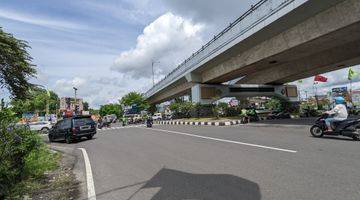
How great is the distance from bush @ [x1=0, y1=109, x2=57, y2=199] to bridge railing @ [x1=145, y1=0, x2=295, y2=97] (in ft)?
51.3

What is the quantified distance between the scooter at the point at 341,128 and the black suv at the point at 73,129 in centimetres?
1382

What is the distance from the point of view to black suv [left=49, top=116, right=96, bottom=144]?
817 inches

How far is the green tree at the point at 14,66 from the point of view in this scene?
18.8 m

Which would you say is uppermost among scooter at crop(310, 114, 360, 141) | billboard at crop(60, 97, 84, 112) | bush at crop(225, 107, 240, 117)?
billboard at crop(60, 97, 84, 112)

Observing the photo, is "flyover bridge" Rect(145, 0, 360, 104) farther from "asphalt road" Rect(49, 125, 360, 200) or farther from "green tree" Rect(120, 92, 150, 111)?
"green tree" Rect(120, 92, 150, 111)

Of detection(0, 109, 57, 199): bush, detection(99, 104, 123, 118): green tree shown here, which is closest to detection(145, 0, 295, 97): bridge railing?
detection(0, 109, 57, 199): bush

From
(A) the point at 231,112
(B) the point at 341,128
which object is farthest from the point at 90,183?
(A) the point at 231,112

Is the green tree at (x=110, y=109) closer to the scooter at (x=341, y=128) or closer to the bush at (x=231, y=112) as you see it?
the bush at (x=231, y=112)

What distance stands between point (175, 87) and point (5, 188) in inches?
1923

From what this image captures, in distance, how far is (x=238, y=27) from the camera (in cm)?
2670

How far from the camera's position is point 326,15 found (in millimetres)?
18484

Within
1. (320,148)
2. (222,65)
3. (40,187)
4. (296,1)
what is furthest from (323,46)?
(40,187)

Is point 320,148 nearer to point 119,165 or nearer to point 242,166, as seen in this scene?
point 242,166

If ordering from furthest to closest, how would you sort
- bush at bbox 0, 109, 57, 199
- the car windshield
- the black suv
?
the car windshield → the black suv → bush at bbox 0, 109, 57, 199
